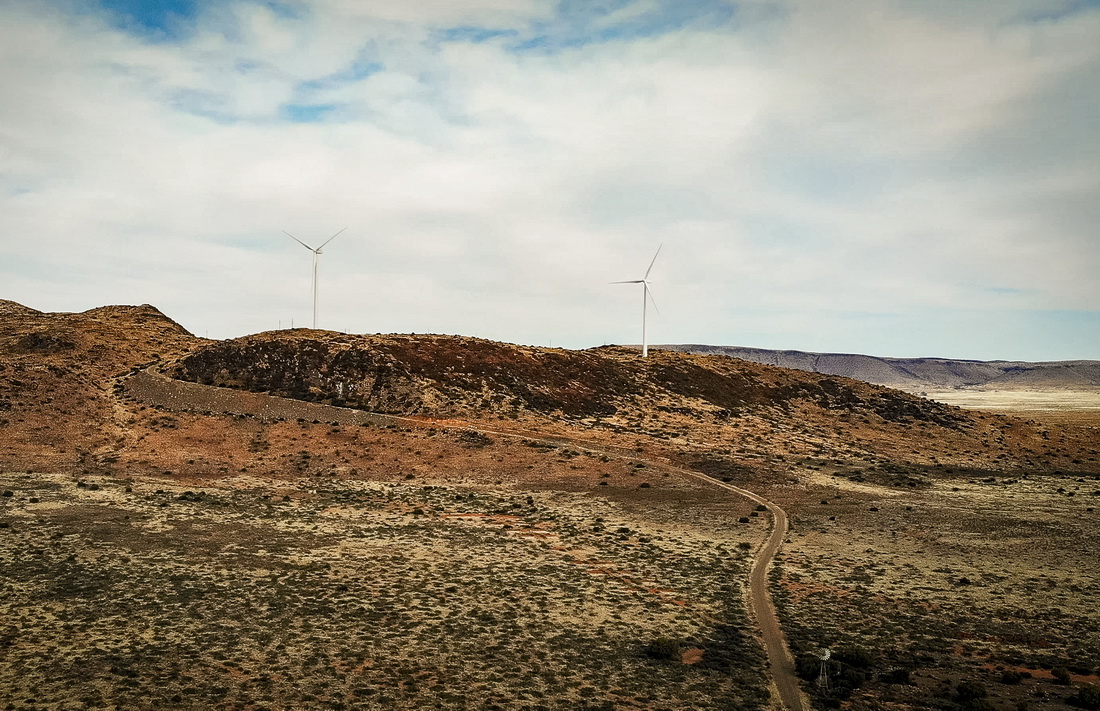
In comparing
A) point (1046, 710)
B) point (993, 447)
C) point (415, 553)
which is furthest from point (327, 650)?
point (993, 447)

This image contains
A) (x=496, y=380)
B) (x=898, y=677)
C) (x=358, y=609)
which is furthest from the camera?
(x=496, y=380)

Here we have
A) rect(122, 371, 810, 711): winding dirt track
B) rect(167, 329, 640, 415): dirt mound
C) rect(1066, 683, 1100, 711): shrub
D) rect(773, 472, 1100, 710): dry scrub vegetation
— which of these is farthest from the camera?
rect(167, 329, 640, 415): dirt mound

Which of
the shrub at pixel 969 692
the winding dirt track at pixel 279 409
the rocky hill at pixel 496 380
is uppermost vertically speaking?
the rocky hill at pixel 496 380

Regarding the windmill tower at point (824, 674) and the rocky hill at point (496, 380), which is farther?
the rocky hill at point (496, 380)

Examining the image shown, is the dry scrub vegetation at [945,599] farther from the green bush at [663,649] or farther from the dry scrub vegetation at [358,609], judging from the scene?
the green bush at [663,649]

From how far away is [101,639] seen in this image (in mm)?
22469

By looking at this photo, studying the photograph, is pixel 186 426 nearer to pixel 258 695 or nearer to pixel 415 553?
pixel 415 553

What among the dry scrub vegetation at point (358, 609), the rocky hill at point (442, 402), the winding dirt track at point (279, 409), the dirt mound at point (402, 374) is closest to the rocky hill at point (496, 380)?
the dirt mound at point (402, 374)

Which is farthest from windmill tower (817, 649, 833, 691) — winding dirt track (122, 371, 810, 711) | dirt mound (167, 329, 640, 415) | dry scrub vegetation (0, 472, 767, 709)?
dirt mound (167, 329, 640, 415)

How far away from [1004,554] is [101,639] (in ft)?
122

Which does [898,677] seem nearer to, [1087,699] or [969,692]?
[969,692]

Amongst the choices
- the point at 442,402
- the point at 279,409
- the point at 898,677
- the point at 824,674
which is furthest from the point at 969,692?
the point at 279,409

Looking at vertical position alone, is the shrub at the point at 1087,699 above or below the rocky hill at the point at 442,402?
below

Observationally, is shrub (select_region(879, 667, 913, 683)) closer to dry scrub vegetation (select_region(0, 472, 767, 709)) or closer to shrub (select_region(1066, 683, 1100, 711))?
dry scrub vegetation (select_region(0, 472, 767, 709))
